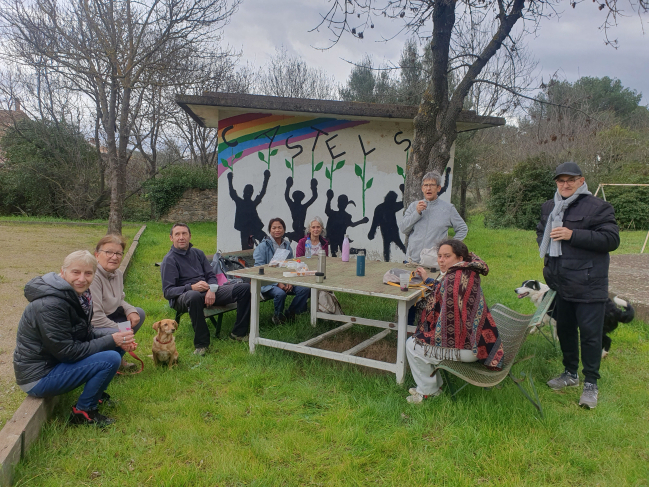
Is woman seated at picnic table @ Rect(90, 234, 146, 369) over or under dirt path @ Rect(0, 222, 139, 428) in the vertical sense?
over

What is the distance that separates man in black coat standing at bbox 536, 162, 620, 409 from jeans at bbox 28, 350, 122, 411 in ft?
11.6

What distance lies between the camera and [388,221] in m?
8.75

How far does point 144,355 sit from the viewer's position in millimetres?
4512

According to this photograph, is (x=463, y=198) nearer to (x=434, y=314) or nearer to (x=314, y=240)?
(x=314, y=240)

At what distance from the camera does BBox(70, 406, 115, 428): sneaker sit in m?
3.08

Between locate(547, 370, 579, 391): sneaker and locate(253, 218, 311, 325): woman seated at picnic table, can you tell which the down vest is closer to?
locate(547, 370, 579, 391): sneaker

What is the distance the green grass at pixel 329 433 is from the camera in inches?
105

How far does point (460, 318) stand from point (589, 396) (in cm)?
139

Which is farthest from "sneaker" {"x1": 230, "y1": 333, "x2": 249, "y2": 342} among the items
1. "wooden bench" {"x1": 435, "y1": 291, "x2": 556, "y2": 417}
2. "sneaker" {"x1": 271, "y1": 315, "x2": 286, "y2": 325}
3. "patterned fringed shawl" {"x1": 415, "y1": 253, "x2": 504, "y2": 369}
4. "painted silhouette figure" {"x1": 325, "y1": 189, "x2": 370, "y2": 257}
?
"painted silhouette figure" {"x1": 325, "y1": 189, "x2": 370, "y2": 257}

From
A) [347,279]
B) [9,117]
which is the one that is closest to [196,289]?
[347,279]

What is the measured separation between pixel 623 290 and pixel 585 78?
31388mm

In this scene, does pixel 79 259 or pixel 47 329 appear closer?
pixel 47 329

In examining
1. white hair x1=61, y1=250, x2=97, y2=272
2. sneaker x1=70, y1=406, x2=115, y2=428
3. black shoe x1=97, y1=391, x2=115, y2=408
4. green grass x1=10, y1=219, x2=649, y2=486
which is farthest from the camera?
black shoe x1=97, y1=391, x2=115, y2=408

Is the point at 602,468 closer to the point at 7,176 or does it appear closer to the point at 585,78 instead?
the point at 7,176
